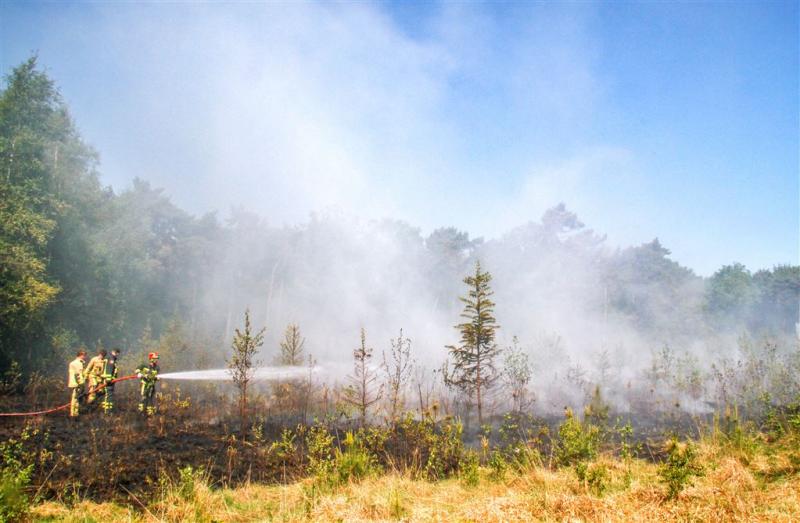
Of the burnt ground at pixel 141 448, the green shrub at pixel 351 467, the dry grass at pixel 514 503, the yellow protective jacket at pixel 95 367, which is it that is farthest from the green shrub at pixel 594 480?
the yellow protective jacket at pixel 95 367

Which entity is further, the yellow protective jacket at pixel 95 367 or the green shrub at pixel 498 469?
the yellow protective jacket at pixel 95 367

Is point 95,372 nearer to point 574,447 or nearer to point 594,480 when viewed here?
point 574,447

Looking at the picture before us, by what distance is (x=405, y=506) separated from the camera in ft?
19.2

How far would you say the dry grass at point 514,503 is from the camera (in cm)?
485

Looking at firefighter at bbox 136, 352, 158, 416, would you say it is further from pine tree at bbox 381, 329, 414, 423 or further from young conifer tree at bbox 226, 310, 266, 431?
pine tree at bbox 381, 329, 414, 423

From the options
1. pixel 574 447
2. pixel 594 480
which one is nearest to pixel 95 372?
pixel 574 447

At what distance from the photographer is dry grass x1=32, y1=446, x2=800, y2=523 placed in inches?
191

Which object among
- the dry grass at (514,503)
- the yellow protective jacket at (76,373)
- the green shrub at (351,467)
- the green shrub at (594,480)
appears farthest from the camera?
the yellow protective jacket at (76,373)

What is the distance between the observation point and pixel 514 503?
5.34m

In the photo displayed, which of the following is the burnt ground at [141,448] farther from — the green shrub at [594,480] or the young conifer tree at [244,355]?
the green shrub at [594,480]

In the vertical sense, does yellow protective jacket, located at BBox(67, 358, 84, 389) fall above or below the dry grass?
above

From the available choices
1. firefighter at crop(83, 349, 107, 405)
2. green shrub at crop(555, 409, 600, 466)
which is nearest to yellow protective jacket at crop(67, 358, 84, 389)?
firefighter at crop(83, 349, 107, 405)

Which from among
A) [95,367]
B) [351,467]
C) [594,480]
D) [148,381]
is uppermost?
[95,367]

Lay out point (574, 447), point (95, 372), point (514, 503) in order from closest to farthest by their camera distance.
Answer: point (514, 503) < point (574, 447) < point (95, 372)
